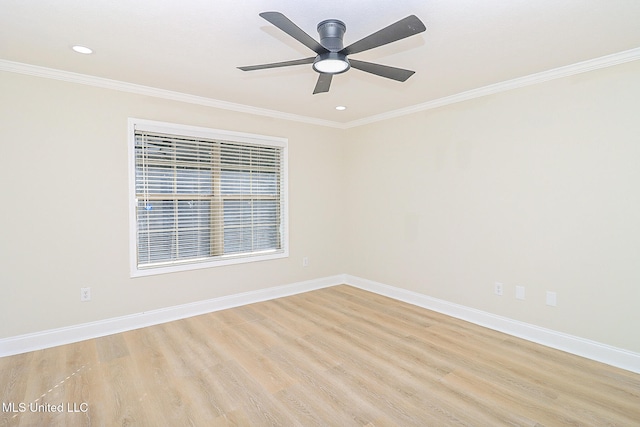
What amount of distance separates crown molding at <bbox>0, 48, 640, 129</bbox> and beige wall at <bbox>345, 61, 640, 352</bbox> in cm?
7

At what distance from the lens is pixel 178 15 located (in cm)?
205

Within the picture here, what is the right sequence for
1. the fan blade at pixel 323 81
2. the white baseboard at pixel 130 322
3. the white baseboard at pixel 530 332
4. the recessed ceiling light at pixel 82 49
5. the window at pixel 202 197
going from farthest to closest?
the window at pixel 202 197 → the white baseboard at pixel 130 322 → the white baseboard at pixel 530 332 → the recessed ceiling light at pixel 82 49 → the fan blade at pixel 323 81

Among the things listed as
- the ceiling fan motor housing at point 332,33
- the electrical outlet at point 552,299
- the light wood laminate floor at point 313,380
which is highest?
the ceiling fan motor housing at point 332,33

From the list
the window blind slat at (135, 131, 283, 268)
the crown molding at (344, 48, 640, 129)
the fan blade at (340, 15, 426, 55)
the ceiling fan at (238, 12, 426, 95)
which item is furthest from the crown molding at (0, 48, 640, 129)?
the fan blade at (340, 15, 426, 55)

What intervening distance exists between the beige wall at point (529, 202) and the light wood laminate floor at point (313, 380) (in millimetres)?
501

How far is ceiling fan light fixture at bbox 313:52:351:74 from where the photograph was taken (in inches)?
77.8

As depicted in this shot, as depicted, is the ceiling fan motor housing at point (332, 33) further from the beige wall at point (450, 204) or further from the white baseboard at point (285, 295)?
the white baseboard at point (285, 295)

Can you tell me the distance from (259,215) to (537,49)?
11.2ft

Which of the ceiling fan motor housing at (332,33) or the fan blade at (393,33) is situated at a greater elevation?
the ceiling fan motor housing at (332,33)

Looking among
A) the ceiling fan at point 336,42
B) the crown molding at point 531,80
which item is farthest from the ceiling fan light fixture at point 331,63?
the crown molding at point 531,80

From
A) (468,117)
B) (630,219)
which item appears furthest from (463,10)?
(630,219)

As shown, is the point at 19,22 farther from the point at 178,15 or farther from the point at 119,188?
the point at 119,188

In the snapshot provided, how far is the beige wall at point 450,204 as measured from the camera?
8.85ft

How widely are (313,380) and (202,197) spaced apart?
Result: 2445mm
